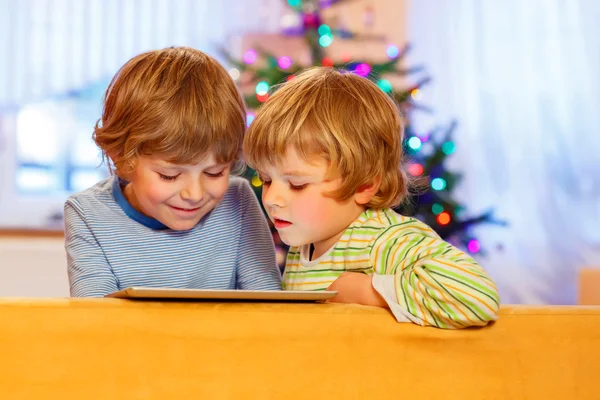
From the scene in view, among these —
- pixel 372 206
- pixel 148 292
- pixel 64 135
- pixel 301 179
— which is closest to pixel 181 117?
pixel 301 179

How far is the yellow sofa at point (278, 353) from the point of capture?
1.00m

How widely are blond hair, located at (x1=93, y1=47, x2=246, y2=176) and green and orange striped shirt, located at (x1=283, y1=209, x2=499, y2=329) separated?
27 cm

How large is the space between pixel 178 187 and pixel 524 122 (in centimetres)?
295

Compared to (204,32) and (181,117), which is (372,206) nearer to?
(181,117)

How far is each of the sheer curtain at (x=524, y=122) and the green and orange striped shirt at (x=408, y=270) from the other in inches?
105

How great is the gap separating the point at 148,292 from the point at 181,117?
56 cm

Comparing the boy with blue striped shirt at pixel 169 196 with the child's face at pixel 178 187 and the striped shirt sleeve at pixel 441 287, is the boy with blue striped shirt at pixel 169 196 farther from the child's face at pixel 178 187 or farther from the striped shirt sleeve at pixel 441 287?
the striped shirt sleeve at pixel 441 287

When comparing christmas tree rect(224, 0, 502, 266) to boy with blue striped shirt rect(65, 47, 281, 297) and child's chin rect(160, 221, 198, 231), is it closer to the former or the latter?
boy with blue striped shirt rect(65, 47, 281, 297)

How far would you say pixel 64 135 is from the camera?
3764mm

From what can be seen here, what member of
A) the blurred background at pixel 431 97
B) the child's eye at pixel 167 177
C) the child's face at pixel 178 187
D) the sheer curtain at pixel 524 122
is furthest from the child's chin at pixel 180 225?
the sheer curtain at pixel 524 122

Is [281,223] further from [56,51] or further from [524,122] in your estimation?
[524,122]

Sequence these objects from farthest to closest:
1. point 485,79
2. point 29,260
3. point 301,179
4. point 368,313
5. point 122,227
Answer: point 485,79, point 29,260, point 122,227, point 301,179, point 368,313

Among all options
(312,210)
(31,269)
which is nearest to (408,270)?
(312,210)

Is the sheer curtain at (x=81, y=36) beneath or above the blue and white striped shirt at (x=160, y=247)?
above
